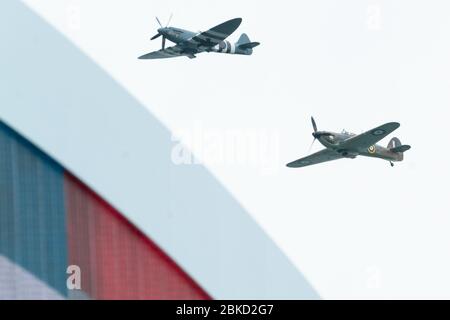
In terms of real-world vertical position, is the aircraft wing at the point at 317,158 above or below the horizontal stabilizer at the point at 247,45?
below

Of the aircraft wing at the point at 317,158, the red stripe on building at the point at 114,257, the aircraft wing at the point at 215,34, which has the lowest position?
the red stripe on building at the point at 114,257

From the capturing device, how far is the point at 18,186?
1547 inches

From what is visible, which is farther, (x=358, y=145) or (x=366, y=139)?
(x=358, y=145)

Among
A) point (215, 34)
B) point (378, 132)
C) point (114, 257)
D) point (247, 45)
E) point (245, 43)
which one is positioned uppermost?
point (245, 43)

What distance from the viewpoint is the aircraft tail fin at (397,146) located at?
189 feet

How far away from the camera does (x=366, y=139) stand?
55625 millimetres

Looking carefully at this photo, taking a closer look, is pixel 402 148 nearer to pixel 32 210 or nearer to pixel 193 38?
pixel 193 38

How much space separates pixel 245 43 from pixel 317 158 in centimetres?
920

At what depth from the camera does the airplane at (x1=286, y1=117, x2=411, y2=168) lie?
55.1 meters

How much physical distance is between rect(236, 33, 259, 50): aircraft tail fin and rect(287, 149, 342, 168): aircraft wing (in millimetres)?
8300

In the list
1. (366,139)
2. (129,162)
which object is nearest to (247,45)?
(366,139)

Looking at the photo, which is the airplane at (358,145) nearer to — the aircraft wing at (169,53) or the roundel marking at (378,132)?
the roundel marking at (378,132)

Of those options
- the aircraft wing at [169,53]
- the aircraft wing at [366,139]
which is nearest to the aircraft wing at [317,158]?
the aircraft wing at [366,139]
